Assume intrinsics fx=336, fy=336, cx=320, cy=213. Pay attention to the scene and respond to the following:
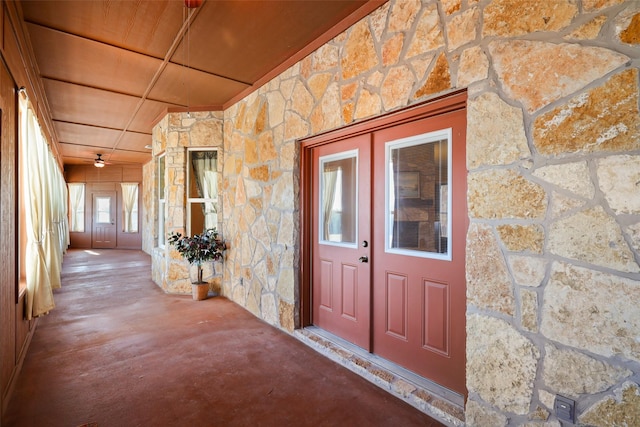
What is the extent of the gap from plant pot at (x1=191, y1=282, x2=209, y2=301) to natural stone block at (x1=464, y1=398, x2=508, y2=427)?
3.69 m

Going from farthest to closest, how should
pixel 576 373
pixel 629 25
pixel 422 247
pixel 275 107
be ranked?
1. pixel 275 107
2. pixel 422 247
3. pixel 576 373
4. pixel 629 25

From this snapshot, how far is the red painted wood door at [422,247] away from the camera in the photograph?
214 centimetres

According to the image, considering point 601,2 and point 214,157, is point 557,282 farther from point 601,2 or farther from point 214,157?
point 214,157

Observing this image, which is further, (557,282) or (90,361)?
(90,361)

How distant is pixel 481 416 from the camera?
1.80 metres

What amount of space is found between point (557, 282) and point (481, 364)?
0.61 meters

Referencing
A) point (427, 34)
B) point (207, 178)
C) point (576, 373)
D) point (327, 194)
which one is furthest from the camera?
point (207, 178)

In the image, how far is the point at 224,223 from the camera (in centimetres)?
479

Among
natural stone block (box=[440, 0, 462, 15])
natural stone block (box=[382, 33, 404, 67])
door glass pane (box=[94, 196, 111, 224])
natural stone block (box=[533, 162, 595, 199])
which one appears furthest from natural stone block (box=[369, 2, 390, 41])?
door glass pane (box=[94, 196, 111, 224])

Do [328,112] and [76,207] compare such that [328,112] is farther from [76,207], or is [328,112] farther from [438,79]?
[76,207]

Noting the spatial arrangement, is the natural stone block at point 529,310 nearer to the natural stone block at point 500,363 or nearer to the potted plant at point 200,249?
the natural stone block at point 500,363

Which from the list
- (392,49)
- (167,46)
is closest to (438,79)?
(392,49)

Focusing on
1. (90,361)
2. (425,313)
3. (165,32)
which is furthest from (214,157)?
(425,313)

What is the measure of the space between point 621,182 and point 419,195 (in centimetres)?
114
